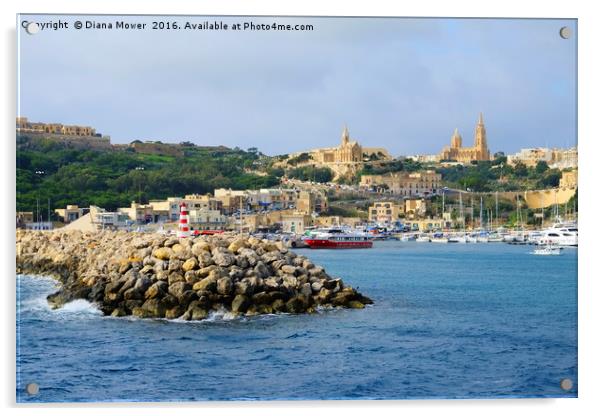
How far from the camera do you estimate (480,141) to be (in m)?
7.86

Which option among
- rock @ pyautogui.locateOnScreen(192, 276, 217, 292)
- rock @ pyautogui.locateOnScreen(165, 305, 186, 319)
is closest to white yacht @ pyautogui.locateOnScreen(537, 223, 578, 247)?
rock @ pyautogui.locateOnScreen(192, 276, 217, 292)

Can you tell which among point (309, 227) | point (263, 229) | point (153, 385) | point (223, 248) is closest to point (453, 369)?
point (153, 385)

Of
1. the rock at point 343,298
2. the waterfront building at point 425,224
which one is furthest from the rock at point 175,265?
the waterfront building at point 425,224

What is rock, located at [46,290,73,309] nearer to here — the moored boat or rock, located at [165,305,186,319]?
rock, located at [165,305,186,319]

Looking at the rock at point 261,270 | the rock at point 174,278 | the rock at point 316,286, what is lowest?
the rock at point 316,286

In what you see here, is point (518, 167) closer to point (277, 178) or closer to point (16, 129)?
point (277, 178)

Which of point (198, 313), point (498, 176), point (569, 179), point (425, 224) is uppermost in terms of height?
point (498, 176)

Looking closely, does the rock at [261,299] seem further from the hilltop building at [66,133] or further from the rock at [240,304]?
the hilltop building at [66,133]

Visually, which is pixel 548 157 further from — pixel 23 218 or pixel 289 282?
pixel 23 218

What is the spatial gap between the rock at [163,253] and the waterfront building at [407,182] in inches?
122

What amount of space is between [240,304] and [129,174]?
190 cm

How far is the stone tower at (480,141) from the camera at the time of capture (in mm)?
7218

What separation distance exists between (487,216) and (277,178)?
451 cm

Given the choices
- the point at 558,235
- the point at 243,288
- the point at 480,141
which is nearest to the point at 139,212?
the point at 243,288
